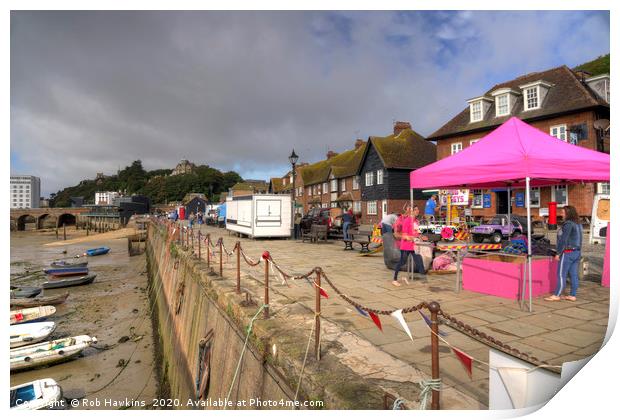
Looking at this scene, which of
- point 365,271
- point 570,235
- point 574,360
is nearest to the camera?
point 574,360

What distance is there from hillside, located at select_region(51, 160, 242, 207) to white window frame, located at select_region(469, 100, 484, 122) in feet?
330

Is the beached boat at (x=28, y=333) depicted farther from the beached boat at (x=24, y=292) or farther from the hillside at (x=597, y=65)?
the hillside at (x=597, y=65)

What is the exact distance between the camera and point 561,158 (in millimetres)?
6098

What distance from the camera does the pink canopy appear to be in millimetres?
5934

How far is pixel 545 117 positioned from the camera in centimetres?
2467

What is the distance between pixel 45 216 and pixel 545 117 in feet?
358

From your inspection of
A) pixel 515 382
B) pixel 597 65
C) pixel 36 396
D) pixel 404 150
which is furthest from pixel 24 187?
pixel 597 65

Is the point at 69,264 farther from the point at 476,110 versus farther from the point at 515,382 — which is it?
the point at 476,110

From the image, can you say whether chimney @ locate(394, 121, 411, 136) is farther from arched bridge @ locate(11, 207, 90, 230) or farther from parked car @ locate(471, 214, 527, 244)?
arched bridge @ locate(11, 207, 90, 230)

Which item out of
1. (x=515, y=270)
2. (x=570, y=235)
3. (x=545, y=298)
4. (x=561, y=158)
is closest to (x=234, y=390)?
(x=515, y=270)

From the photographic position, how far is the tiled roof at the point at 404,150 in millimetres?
35781

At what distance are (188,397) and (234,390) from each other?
111 inches

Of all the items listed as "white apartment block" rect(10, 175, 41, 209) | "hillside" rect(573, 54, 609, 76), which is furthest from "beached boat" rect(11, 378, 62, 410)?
"hillside" rect(573, 54, 609, 76)
